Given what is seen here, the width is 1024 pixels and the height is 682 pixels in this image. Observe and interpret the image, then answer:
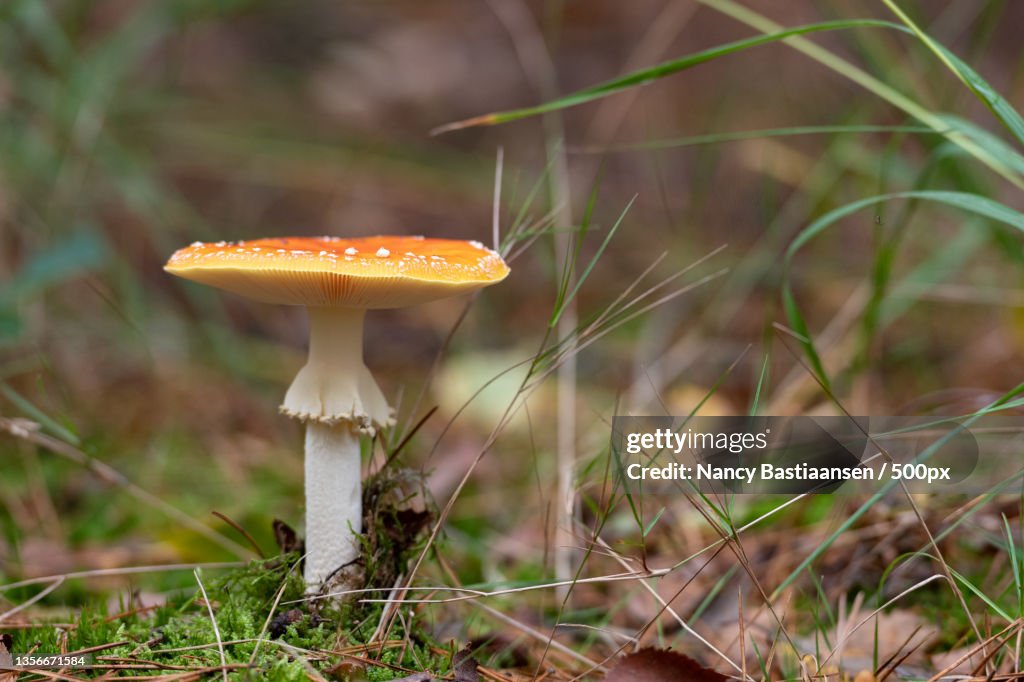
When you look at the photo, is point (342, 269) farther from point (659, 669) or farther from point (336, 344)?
point (659, 669)

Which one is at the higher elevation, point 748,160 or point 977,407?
point 748,160

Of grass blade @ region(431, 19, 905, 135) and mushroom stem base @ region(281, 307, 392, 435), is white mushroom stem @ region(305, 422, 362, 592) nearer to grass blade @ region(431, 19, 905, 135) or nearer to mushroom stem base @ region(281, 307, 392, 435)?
mushroom stem base @ region(281, 307, 392, 435)

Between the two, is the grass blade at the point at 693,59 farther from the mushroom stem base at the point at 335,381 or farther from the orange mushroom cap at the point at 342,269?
the mushroom stem base at the point at 335,381

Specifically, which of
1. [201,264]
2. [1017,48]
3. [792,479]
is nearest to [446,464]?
[792,479]

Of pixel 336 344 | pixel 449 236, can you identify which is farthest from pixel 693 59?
pixel 449 236

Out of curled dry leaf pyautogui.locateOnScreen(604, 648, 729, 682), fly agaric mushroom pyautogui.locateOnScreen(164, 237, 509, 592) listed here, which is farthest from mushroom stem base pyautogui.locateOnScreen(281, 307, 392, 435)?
curled dry leaf pyautogui.locateOnScreen(604, 648, 729, 682)

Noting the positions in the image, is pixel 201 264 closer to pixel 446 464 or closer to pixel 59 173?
pixel 446 464

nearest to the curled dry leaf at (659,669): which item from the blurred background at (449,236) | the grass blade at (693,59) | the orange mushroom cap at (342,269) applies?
the blurred background at (449,236)
